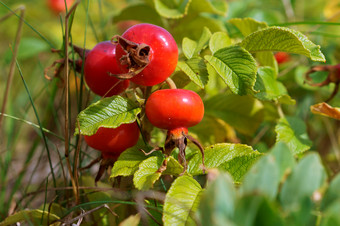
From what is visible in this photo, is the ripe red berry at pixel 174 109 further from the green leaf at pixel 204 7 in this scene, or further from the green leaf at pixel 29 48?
the green leaf at pixel 29 48

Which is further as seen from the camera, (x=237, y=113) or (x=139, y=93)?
(x=237, y=113)

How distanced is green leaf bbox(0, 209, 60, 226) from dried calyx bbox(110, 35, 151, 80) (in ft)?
1.34

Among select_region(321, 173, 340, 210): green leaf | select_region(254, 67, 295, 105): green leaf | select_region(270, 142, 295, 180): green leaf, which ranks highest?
select_region(254, 67, 295, 105): green leaf

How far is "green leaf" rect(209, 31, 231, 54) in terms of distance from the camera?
1068 mm

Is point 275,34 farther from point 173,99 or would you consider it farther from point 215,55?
point 173,99

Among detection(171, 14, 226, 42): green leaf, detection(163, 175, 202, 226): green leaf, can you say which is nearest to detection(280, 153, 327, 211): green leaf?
detection(163, 175, 202, 226): green leaf

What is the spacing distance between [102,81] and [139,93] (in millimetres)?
107

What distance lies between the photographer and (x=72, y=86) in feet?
7.97

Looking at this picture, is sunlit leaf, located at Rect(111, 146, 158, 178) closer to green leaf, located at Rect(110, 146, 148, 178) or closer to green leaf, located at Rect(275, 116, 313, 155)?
green leaf, located at Rect(110, 146, 148, 178)

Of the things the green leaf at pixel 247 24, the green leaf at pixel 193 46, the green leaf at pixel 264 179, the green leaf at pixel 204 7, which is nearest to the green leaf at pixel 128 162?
the green leaf at pixel 193 46

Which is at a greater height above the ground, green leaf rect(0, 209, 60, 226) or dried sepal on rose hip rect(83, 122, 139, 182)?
dried sepal on rose hip rect(83, 122, 139, 182)

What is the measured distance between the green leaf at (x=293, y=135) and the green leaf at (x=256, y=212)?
2.00 ft

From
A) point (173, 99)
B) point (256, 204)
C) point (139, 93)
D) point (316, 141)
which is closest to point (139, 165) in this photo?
point (173, 99)

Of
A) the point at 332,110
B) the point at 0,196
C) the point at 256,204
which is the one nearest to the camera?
the point at 256,204
